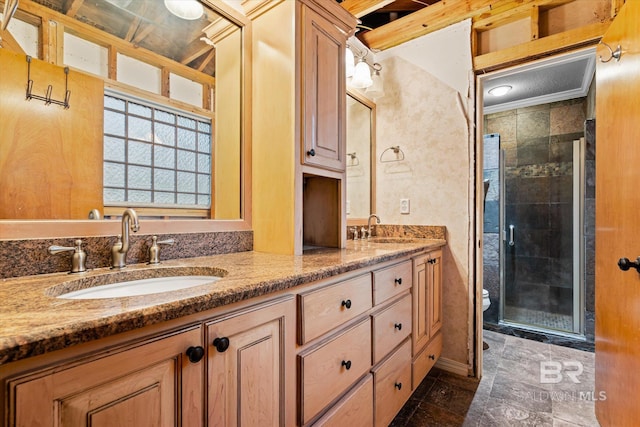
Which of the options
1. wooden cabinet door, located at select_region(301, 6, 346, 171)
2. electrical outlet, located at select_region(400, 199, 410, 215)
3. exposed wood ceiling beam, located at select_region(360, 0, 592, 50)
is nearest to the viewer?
wooden cabinet door, located at select_region(301, 6, 346, 171)

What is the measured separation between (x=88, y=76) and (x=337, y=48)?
115cm

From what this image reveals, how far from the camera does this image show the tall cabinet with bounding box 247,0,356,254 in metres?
1.42

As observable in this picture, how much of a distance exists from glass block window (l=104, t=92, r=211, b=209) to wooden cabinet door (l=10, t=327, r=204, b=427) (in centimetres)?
76

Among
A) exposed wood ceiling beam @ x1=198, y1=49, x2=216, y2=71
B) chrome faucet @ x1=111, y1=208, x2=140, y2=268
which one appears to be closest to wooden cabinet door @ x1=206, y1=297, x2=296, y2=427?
chrome faucet @ x1=111, y1=208, x2=140, y2=268

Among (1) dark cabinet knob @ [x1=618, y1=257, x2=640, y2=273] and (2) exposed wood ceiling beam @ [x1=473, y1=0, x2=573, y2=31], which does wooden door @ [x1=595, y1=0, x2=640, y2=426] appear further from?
(2) exposed wood ceiling beam @ [x1=473, y1=0, x2=573, y2=31]

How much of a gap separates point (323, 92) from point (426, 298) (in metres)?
1.36

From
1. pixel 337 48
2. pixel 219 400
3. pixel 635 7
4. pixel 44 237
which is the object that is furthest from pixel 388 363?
pixel 635 7

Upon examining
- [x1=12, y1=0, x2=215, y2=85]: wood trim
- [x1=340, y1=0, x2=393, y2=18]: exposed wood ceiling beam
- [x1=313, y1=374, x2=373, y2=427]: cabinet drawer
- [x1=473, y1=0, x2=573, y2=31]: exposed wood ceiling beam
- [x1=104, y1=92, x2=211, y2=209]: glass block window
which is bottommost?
[x1=313, y1=374, x2=373, y2=427]: cabinet drawer

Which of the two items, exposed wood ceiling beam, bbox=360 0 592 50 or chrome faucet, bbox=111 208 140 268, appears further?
exposed wood ceiling beam, bbox=360 0 592 50

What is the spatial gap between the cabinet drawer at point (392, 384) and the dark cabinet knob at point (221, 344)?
2.81 ft

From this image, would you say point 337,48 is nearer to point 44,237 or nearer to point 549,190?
point 44,237

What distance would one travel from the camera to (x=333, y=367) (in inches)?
42.8

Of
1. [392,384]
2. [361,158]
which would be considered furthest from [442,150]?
[392,384]

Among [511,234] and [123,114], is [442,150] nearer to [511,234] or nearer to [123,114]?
[511,234]
